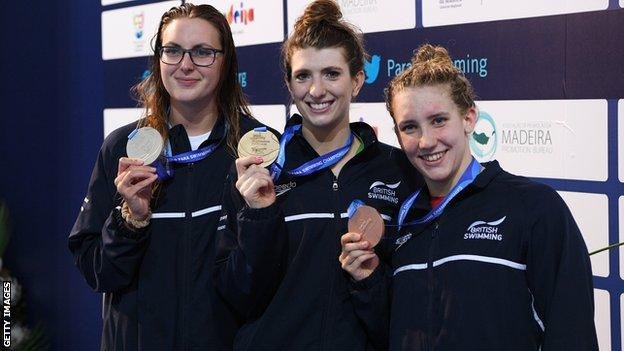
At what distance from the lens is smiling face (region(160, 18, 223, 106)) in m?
2.57

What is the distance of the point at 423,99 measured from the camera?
2.19 meters

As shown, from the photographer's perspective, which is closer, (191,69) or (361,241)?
(361,241)

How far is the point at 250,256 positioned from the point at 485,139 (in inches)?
47.4

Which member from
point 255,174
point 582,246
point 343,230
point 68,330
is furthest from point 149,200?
point 68,330

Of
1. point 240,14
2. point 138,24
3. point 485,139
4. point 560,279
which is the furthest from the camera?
point 138,24

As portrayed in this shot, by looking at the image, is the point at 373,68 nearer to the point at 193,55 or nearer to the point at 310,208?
the point at 193,55

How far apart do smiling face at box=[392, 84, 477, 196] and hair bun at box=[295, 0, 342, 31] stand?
1.26 ft

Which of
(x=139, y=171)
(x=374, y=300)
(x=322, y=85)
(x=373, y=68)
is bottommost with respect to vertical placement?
(x=374, y=300)

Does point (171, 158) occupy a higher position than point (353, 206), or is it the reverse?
point (171, 158)

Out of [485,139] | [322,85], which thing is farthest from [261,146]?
[485,139]

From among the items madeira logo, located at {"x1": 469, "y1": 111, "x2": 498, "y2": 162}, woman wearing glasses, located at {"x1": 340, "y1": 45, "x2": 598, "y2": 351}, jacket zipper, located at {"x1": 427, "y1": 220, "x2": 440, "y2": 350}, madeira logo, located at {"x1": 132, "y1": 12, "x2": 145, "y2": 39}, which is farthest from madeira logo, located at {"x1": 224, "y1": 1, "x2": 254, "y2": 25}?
jacket zipper, located at {"x1": 427, "y1": 220, "x2": 440, "y2": 350}

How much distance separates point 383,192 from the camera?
244 cm

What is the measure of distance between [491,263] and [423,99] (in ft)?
1.36

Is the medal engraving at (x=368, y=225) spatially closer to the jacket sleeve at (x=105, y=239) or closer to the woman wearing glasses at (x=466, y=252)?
the woman wearing glasses at (x=466, y=252)
